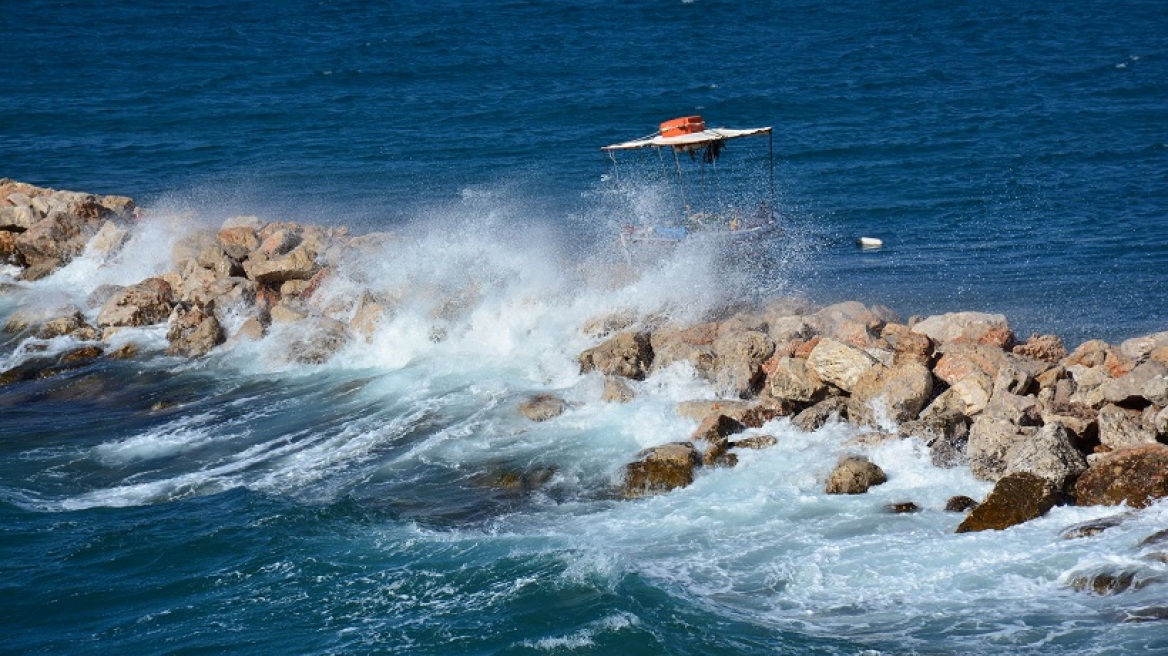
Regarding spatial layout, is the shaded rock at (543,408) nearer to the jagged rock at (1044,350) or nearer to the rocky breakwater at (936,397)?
the rocky breakwater at (936,397)

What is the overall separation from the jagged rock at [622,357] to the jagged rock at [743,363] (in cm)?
141

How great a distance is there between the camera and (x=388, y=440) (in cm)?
1827

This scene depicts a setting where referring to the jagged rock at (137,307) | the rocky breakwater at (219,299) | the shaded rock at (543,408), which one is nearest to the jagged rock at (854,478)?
the shaded rock at (543,408)

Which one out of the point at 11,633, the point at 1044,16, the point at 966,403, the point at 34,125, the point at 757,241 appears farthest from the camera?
the point at 1044,16

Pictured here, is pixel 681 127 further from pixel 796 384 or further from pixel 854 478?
pixel 854 478

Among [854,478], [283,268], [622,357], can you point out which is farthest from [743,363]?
[283,268]

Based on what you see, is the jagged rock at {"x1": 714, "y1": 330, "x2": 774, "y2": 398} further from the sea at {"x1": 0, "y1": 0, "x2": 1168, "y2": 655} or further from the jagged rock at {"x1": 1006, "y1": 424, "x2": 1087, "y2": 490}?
the jagged rock at {"x1": 1006, "y1": 424, "x2": 1087, "y2": 490}

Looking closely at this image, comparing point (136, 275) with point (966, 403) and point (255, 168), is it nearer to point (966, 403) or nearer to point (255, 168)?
point (255, 168)

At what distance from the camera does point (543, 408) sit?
18438 mm

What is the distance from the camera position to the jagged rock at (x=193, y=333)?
75.7 ft

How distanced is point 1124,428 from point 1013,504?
1953mm

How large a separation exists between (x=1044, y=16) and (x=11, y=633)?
5176 centimetres

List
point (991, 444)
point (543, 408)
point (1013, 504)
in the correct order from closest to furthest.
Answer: point (1013, 504), point (991, 444), point (543, 408)

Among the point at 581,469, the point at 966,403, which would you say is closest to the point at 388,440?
the point at 581,469
